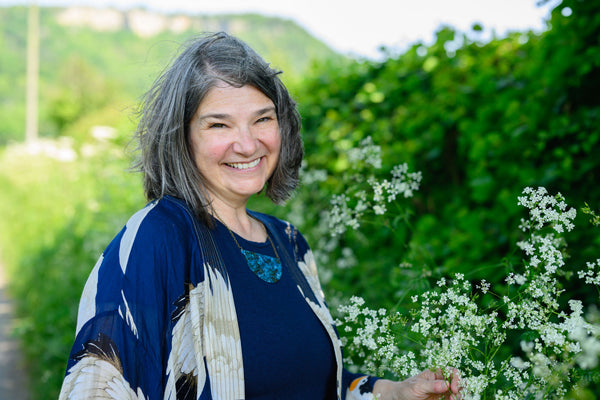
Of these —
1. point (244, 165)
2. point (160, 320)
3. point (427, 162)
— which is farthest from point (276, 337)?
point (427, 162)

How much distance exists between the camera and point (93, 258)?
4832 millimetres

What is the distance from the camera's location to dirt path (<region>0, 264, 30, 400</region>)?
4.64m

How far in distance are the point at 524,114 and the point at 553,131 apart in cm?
29

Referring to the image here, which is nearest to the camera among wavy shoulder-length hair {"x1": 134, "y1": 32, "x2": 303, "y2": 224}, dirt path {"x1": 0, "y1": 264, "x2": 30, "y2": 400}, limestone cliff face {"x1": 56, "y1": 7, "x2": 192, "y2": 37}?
wavy shoulder-length hair {"x1": 134, "y1": 32, "x2": 303, "y2": 224}

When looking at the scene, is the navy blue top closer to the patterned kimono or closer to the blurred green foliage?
the patterned kimono

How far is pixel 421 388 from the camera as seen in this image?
1693mm

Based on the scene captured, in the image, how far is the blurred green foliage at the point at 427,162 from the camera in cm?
242

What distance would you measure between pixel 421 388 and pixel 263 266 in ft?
2.04

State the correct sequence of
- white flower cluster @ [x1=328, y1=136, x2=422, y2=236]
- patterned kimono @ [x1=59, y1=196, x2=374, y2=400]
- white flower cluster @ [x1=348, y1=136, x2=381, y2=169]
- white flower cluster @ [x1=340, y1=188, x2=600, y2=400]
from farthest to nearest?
Answer: white flower cluster @ [x1=348, y1=136, x2=381, y2=169] < white flower cluster @ [x1=328, y1=136, x2=422, y2=236] < patterned kimono @ [x1=59, y1=196, x2=374, y2=400] < white flower cluster @ [x1=340, y1=188, x2=600, y2=400]


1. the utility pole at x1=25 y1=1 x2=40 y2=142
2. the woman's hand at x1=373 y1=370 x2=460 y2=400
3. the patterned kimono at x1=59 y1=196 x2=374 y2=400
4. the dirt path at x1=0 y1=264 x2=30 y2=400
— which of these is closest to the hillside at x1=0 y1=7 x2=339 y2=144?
the utility pole at x1=25 y1=1 x2=40 y2=142

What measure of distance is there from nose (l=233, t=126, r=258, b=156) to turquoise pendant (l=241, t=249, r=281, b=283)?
328 millimetres

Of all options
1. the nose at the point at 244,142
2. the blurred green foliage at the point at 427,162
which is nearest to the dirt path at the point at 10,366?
the blurred green foliage at the point at 427,162

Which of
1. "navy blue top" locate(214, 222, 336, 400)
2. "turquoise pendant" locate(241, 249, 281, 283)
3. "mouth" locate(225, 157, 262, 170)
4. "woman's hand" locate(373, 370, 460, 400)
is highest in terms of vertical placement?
"mouth" locate(225, 157, 262, 170)

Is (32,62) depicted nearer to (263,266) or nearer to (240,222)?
(240,222)
